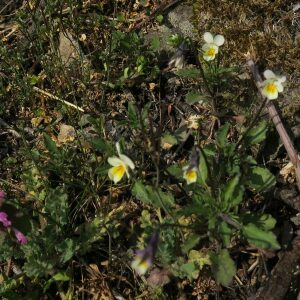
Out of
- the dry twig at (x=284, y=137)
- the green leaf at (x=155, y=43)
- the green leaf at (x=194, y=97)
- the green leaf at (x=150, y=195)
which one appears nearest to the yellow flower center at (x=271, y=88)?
the dry twig at (x=284, y=137)

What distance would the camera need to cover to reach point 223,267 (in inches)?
104

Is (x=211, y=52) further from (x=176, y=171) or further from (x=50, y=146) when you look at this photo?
(x=50, y=146)

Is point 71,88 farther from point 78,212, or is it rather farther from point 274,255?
point 274,255

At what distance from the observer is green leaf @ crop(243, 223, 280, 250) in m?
2.52

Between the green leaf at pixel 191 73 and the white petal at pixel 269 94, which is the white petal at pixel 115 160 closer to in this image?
the white petal at pixel 269 94

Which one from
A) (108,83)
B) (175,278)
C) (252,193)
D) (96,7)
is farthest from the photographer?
(96,7)

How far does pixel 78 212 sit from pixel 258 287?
1.08m

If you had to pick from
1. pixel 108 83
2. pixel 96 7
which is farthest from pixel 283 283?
pixel 96 7

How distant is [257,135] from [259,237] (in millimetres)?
624

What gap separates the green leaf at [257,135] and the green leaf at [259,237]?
1.72 feet

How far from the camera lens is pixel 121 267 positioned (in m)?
2.96

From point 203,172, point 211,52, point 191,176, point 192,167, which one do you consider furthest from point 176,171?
point 211,52

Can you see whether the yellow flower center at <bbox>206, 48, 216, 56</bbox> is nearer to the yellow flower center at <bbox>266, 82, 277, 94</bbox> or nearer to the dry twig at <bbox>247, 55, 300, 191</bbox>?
the dry twig at <bbox>247, 55, 300, 191</bbox>

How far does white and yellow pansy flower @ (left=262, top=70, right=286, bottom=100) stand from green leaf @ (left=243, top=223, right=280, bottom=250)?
64 cm
